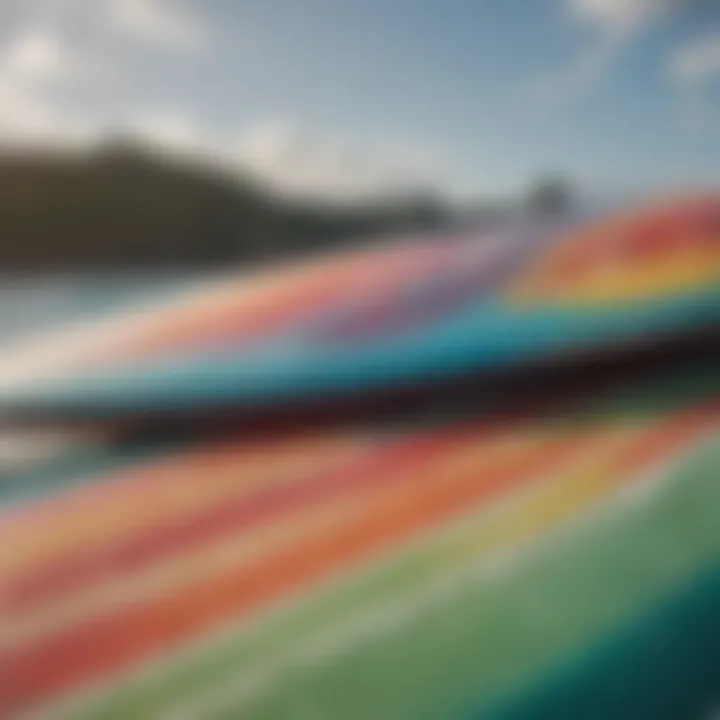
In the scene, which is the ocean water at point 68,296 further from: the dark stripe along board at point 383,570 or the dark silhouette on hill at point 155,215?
the dark stripe along board at point 383,570

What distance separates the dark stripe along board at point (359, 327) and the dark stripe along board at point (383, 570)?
6 cm

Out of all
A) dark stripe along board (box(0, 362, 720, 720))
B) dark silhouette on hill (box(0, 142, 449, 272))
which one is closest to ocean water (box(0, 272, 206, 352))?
dark silhouette on hill (box(0, 142, 449, 272))

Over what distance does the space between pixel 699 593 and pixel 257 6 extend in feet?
2.31

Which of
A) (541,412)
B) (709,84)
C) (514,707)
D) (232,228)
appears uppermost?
(232,228)

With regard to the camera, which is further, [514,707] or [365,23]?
[365,23]

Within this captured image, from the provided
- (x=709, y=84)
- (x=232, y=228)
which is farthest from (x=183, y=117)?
(x=709, y=84)

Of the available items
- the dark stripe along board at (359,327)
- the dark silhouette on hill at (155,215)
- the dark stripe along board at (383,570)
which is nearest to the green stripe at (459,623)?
the dark stripe along board at (383,570)

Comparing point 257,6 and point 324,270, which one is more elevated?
point 257,6

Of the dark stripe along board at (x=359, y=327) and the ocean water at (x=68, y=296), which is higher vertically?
the ocean water at (x=68, y=296)

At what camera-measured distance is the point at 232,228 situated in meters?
0.96

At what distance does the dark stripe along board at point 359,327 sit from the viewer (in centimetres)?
95

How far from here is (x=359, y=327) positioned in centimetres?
98

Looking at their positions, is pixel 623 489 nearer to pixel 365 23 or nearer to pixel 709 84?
pixel 709 84

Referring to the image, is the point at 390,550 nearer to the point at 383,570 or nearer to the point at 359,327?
the point at 383,570
